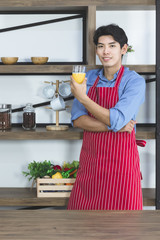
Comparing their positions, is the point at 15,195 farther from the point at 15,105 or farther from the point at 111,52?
the point at 111,52

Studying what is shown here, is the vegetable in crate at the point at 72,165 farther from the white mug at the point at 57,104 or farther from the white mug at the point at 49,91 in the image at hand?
the white mug at the point at 49,91

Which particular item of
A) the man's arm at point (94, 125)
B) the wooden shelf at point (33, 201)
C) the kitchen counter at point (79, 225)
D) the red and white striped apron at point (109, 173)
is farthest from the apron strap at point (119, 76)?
the kitchen counter at point (79, 225)

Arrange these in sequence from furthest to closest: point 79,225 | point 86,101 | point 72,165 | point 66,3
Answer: point 72,165, point 66,3, point 86,101, point 79,225

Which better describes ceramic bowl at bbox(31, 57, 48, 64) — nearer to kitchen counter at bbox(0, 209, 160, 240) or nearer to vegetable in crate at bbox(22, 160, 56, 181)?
vegetable in crate at bbox(22, 160, 56, 181)

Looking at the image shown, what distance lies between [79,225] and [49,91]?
1.76 meters

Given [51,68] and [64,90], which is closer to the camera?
[51,68]

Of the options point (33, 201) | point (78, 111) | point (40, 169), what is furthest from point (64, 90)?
point (33, 201)

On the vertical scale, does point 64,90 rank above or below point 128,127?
above

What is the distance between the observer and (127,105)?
227 cm

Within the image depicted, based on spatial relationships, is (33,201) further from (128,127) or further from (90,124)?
(128,127)

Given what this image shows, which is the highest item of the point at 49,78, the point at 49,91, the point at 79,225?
the point at 49,78

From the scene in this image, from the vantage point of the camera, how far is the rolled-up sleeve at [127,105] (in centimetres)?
225

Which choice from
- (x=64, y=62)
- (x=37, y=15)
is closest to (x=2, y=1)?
(x=37, y=15)

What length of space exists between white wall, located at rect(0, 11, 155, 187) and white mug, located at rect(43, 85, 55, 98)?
0.16 meters
